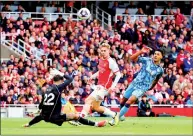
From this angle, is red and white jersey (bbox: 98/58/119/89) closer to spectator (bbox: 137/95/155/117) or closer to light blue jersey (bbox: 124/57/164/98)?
light blue jersey (bbox: 124/57/164/98)

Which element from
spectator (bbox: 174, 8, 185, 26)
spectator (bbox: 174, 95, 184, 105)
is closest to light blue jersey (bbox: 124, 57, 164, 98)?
spectator (bbox: 174, 95, 184, 105)

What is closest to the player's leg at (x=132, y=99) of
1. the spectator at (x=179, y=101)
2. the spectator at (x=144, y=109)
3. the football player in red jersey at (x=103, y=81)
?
the football player in red jersey at (x=103, y=81)

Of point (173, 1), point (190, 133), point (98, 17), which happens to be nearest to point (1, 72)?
point (98, 17)

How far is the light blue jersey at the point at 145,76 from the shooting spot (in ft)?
79.5

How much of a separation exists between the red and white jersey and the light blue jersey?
1.16 metres

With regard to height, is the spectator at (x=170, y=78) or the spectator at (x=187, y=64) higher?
the spectator at (x=187, y=64)

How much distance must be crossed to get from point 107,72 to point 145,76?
5.14 ft

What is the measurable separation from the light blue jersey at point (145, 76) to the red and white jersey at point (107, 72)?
1.16 meters

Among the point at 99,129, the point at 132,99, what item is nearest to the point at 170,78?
the point at 132,99

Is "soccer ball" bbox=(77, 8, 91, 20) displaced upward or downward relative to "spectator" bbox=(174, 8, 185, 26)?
upward

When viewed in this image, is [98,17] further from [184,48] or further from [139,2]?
[184,48]

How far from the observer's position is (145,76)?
24547mm

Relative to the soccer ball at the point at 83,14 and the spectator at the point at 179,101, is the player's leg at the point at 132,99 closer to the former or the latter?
the soccer ball at the point at 83,14

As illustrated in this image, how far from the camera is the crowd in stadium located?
33.4 meters
